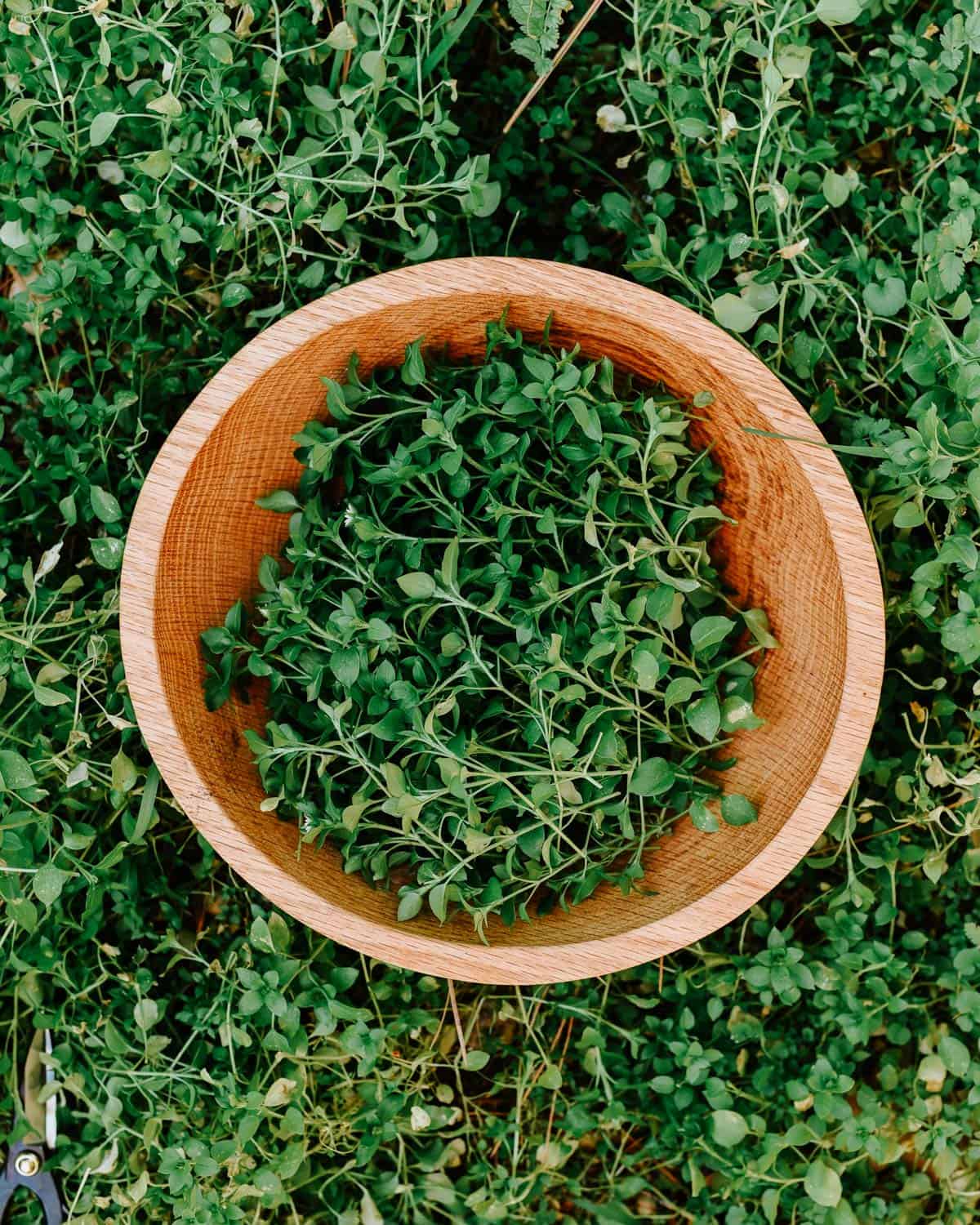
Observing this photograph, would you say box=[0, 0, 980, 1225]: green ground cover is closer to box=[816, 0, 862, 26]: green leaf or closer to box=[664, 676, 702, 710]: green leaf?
box=[816, 0, 862, 26]: green leaf

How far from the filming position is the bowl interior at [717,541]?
3.41ft

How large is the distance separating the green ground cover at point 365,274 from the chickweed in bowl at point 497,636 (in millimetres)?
148

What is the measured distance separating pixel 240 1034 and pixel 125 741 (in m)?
0.32

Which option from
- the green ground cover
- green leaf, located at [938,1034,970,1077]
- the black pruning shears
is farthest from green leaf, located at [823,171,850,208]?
the black pruning shears

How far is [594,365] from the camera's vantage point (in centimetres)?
103

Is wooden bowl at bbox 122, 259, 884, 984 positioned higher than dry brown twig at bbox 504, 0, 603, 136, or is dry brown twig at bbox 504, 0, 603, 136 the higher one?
dry brown twig at bbox 504, 0, 603, 136

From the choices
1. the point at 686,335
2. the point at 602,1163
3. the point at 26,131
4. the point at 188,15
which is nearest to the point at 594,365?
the point at 686,335

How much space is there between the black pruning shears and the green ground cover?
20mm

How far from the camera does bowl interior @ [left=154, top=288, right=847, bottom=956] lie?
104 centimetres

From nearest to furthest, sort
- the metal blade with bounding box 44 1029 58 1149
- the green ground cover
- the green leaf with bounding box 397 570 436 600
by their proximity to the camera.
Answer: the green leaf with bounding box 397 570 436 600 < the green ground cover < the metal blade with bounding box 44 1029 58 1149

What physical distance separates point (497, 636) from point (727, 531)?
0.27 meters

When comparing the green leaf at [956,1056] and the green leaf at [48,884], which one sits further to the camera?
the green leaf at [956,1056]

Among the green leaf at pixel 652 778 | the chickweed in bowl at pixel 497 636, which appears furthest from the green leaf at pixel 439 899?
the green leaf at pixel 652 778

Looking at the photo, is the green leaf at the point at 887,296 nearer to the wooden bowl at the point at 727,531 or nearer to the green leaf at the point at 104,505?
the wooden bowl at the point at 727,531
